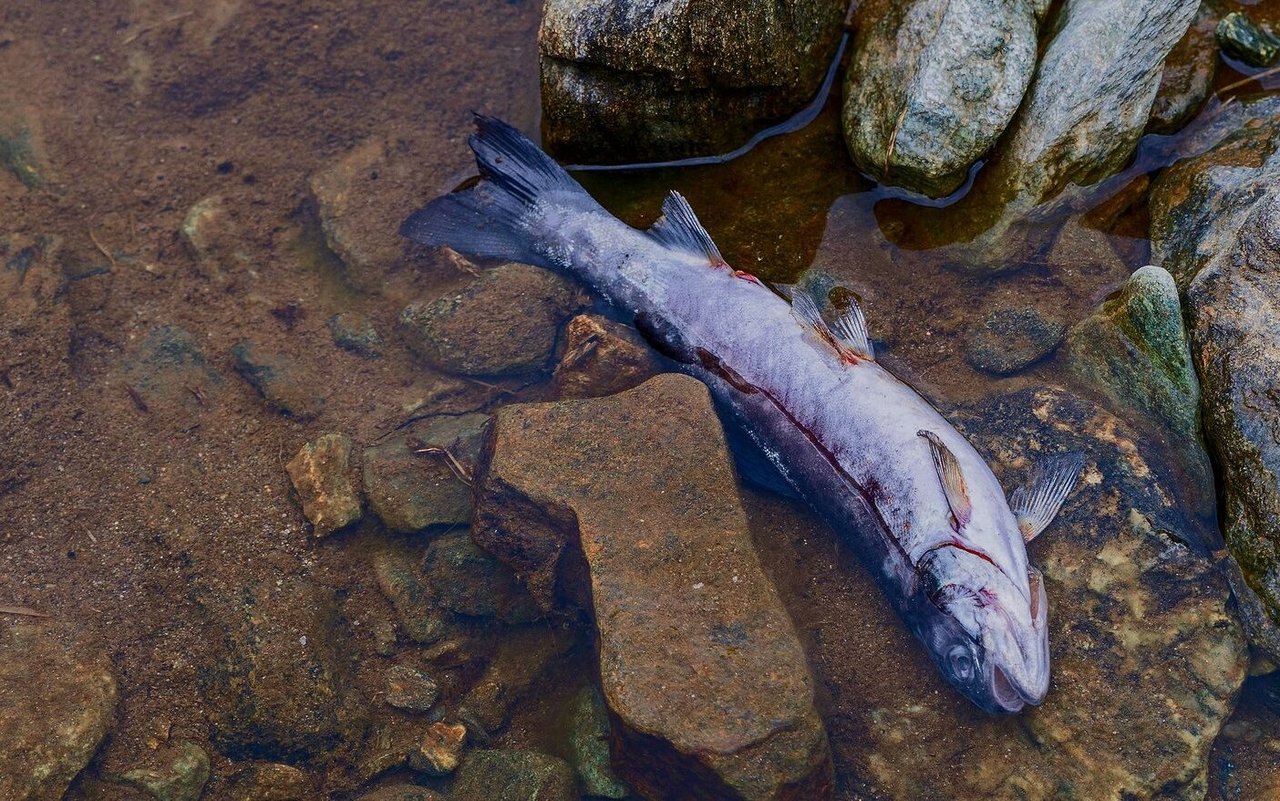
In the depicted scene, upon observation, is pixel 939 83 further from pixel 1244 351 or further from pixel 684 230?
pixel 1244 351

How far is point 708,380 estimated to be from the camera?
4797mm

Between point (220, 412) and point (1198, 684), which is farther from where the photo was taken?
point (220, 412)

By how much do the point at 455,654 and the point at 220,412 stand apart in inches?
85.1

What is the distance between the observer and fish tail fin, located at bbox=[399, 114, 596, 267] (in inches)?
201

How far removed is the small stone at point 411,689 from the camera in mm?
4668

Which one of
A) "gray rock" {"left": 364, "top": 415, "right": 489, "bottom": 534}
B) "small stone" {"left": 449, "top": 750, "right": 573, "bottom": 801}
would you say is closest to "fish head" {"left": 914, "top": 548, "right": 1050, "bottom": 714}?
"small stone" {"left": 449, "top": 750, "right": 573, "bottom": 801}

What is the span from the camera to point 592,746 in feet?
14.5

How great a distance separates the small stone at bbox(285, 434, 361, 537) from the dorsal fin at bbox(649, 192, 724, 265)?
2.39 meters

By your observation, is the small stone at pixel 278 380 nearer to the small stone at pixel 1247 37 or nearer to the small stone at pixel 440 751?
the small stone at pixel 440 751

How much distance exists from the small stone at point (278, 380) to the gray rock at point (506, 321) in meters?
0.88

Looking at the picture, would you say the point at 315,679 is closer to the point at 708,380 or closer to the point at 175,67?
the point at 708,380

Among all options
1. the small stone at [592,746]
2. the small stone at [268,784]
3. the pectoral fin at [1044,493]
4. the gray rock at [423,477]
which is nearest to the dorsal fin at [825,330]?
the pectoral fin at [1044,493]

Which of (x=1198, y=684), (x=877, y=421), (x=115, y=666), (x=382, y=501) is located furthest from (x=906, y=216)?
(x=115, y=666)

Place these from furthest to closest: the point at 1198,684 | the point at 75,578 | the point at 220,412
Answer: the point at 220,412 → the point at 75,578 → the point at 1198,684
